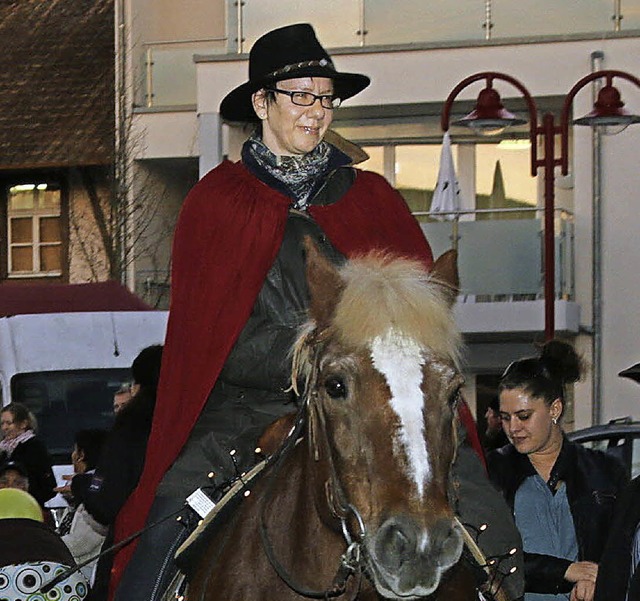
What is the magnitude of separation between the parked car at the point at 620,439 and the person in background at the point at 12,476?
175 inches

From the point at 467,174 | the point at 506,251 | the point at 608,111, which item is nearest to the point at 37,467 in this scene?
the point at 608,111

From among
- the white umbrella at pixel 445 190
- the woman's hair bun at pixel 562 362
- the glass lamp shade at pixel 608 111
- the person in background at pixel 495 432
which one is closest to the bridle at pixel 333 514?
the woman's hair bun at pixel 562 362

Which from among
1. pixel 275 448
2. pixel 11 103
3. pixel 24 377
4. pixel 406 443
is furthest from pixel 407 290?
pixel 11 103

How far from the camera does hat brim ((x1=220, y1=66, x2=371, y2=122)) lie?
652 cm

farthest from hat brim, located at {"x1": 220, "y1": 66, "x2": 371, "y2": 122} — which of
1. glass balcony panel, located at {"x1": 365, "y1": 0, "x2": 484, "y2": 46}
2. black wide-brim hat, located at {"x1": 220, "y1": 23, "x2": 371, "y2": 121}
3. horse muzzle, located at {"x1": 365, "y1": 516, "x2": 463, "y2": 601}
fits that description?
glass balcony panel, located at {"x1": 365, "y1": 0, "x2": 484, "y2": 46}

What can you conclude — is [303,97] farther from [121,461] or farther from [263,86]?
[121,461]

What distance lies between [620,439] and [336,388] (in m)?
5.91

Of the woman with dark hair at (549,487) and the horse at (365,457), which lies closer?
the horse at (365,457)

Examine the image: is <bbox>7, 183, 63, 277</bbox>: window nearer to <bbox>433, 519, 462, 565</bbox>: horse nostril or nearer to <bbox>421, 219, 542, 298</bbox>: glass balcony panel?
<bbox>421, 219, 542, 298</bbox>: glass balcony panel

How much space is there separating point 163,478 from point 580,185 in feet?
61.9

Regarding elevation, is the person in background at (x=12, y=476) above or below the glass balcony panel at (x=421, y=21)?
below

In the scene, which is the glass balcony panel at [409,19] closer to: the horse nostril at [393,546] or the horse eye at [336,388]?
the horse eye at [336,388]

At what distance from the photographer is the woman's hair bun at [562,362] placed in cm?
891

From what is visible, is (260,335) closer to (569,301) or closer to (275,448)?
(275,448)
